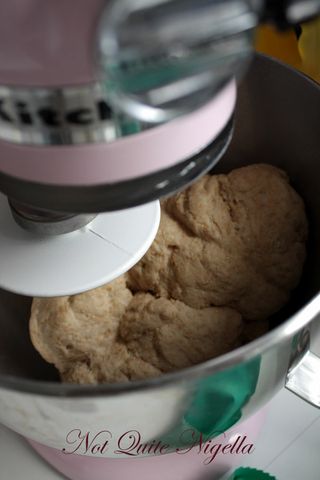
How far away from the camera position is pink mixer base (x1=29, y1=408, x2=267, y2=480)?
0.71 metres

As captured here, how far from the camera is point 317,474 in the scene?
74cm

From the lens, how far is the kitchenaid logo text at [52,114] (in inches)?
14.9

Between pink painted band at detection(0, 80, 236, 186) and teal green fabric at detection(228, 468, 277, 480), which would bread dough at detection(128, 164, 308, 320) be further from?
pink painted band at detection(0, 80, 236, 186)

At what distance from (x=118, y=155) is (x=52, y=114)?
5 cm

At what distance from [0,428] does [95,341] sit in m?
0.19

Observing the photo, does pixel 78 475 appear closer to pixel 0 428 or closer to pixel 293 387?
pixel 0 428

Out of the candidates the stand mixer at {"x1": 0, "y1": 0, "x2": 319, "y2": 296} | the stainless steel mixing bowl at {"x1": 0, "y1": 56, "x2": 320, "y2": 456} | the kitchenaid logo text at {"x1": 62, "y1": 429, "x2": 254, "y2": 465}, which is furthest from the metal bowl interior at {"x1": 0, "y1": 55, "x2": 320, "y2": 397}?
the stand mixer at {"x1": 0, "y1": 0, "x2": 319, "y2": 296}

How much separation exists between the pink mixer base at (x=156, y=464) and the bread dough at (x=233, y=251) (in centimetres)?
14

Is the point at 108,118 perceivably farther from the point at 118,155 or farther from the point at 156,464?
the point at 156,464

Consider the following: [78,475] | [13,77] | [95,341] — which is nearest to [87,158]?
[13,77]

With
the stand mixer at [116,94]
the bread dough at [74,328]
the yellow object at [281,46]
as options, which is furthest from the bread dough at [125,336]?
the yellow object at [281,46]

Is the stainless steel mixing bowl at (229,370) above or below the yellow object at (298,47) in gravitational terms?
below

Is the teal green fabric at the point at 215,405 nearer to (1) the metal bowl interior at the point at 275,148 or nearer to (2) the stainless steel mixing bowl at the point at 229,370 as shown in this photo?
(2) the stainless steel mixing bowl at the point at 229,370

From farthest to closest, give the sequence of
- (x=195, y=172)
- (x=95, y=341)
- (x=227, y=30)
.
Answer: (x=95, y=341), (x=195, y=172), (x=227, y=30)
